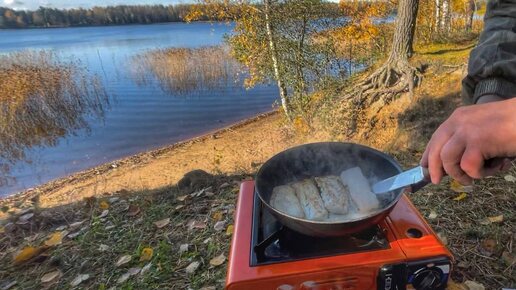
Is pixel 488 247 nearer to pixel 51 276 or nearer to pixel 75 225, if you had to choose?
pixel 51 276

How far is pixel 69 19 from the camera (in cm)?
5028

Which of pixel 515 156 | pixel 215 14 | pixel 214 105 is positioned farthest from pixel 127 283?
pixel 214 105

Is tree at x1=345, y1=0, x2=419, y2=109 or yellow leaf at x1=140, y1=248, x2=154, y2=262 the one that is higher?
tree at x1=345, y1=0, x2=419, y2=109

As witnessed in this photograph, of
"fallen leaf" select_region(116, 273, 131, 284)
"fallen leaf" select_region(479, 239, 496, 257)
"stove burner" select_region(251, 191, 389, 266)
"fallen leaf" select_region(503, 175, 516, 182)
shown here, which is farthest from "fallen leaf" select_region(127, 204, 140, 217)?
"fallen leaf" select_region(503, 175, 516, 182)

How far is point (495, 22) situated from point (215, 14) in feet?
27.6

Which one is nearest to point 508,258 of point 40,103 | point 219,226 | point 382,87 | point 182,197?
point 219,226

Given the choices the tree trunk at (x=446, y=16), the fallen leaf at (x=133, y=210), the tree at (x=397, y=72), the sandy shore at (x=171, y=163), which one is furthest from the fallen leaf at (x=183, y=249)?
the tree trunk at (x=446, y=16)

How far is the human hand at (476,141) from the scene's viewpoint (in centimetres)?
102

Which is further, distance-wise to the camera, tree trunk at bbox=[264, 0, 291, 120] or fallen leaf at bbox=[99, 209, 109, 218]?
tree trunk at bbox=[264, 0, 291, 120]

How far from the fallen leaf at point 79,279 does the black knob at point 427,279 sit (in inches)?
96.3

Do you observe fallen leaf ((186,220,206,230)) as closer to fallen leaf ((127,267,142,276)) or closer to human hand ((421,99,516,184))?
fallen leaf ((127,267,142,276))

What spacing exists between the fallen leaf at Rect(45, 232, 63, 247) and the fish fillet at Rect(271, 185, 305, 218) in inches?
93.8

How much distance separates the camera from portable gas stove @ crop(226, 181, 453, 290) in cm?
139

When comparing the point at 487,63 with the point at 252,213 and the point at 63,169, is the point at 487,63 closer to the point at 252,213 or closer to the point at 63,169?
the point at 252,213
